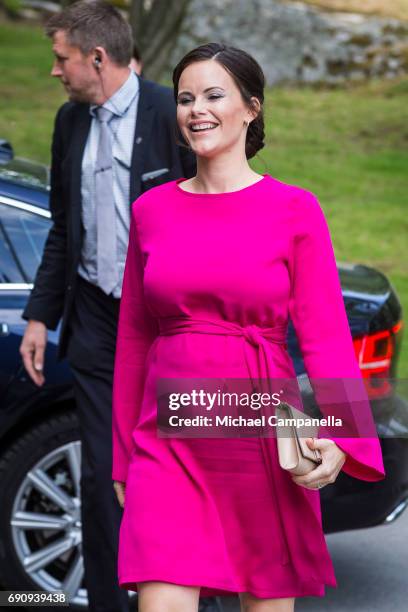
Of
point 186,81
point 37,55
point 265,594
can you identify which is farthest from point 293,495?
point 37,55

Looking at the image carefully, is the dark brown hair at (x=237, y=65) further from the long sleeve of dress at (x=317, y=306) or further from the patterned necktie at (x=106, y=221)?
the patterned necktie at (x=106, y=221)

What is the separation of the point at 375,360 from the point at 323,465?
2.20 meters

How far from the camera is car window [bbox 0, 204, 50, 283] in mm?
5375

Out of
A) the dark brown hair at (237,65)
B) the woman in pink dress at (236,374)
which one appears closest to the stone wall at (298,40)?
the dark brown hair at (237,65)

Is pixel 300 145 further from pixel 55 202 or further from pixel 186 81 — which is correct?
pixel 186 81

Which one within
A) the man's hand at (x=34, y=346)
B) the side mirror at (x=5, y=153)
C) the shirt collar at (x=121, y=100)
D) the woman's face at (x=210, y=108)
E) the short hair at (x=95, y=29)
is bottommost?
the side mirror at (x=5, y=153)

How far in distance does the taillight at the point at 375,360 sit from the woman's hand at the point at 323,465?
208cm

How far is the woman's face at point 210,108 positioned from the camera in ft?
11.1

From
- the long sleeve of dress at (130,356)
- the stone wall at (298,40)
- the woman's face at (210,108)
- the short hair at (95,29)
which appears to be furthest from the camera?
the stone wall at (298,40)

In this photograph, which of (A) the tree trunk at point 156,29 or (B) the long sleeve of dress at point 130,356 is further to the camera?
(A) the tree trunk at point 156,29

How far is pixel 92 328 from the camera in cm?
457

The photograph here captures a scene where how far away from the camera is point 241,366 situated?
10.7ft

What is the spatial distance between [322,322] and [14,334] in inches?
86.6

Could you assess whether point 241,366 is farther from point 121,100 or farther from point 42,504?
point 42,504
